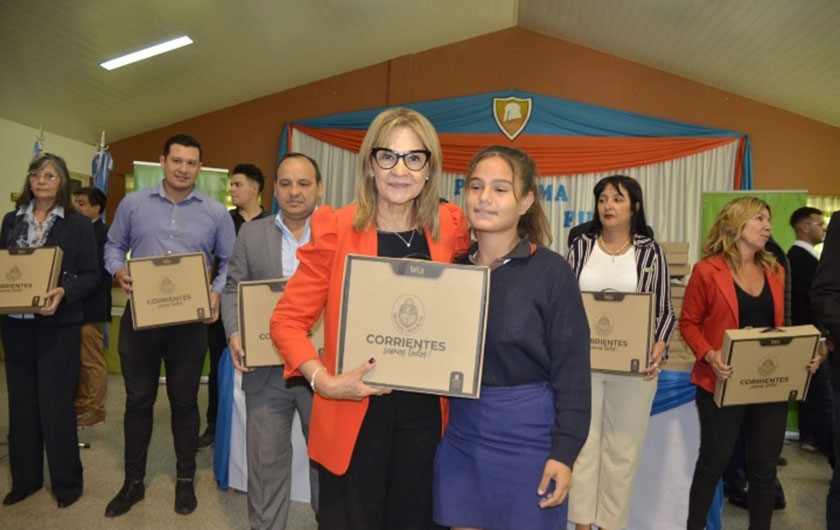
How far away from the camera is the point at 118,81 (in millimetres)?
7281

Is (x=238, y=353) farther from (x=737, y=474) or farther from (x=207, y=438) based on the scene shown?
(x=737, y=474)

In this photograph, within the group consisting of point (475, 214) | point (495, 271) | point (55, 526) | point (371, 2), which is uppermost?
point (371, 2)

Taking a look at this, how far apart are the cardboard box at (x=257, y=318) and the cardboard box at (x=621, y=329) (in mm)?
1137

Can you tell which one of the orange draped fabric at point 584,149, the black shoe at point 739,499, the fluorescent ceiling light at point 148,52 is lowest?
the black shoe at point 739,499

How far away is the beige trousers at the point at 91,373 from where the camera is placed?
457 centimetres

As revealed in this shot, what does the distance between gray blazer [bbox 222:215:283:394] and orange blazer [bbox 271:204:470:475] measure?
3.49ft

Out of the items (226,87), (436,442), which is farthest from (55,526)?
(226,87)

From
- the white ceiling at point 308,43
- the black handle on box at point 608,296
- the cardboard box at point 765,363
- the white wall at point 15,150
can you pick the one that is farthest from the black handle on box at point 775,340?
the white wall at point 15,150

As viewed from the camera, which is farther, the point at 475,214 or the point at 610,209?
the point at 610,209

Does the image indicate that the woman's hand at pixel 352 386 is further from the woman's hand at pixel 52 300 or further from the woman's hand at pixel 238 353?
the woman's hand at pixel 52 300

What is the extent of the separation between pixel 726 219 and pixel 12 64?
275 inches

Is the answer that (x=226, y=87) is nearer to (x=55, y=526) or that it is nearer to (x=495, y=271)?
(x=55, y=526)

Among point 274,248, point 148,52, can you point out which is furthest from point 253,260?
point 148,52

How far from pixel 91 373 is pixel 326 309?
400cm
